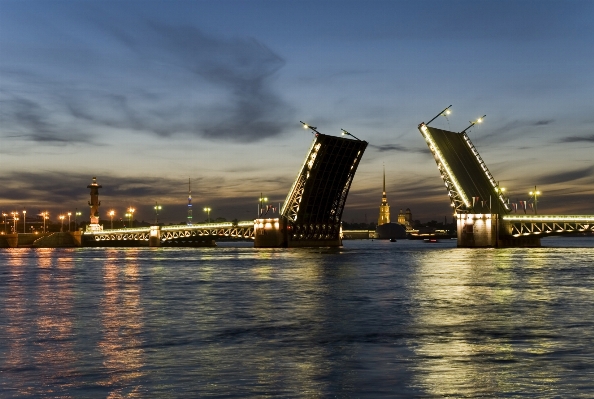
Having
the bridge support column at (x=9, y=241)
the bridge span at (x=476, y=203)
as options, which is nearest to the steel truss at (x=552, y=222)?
the bridge span at (x=476, y=203)

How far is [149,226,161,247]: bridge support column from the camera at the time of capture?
138 metres

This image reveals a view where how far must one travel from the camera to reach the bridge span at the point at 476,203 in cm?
8369

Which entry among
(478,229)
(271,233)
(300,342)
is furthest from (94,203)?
(300,342)

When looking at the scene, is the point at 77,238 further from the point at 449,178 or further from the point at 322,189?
the point at 449,178

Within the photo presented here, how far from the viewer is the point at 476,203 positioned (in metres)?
92.8

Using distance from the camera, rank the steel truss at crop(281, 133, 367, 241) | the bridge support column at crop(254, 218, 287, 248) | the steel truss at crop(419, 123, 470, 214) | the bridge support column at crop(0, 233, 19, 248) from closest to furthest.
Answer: the steel truss at crop(281, 133, 367, 241), the steel truss at crop(419, 123, 470, 214), the bridge support column at crop(254, 218, 287, 248), the bridge support column at crop(0, 233, 19, 248)

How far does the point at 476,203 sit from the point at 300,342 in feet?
254

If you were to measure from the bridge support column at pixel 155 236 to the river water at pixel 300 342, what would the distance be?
104 meters

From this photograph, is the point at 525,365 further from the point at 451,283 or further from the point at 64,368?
Result: the point at 451,283

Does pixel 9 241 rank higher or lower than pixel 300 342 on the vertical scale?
higher

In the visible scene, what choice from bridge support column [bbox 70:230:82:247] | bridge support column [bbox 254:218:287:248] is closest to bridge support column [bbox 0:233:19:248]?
bridge support column [bbox 70:230:82:247]

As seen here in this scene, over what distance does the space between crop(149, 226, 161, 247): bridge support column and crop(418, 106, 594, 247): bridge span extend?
55716 millimetres

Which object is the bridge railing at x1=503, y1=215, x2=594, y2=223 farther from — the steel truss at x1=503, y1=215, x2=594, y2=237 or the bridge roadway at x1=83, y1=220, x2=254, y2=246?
the bridge roadway at x1=83, y1=220, x2=254, y2=246

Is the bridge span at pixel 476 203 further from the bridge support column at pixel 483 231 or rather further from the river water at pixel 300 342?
the river water at pixel 300 342
